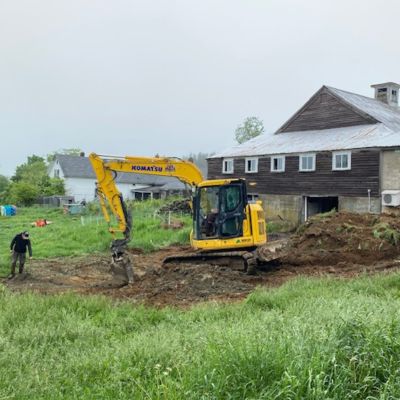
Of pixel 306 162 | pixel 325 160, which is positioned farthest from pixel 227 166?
pixel 325 160

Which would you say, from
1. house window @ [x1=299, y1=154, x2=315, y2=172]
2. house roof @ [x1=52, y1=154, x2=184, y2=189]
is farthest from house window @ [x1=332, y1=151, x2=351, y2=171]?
house roof @ [x1=52, y1=154, x2=184, y2=189]

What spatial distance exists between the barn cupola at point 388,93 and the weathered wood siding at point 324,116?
7280 mm

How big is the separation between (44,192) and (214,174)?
27071 mm

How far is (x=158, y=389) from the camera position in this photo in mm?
4012

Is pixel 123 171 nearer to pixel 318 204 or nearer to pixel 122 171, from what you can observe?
pixel 122 171

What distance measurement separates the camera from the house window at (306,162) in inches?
1073

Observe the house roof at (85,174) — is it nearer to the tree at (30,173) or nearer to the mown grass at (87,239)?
the tree at (30,173)

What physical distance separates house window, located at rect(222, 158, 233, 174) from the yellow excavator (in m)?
18.9

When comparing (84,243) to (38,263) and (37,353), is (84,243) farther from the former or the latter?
(37,353)

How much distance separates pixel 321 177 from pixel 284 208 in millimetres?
3297

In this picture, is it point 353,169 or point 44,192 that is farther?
point 44,192

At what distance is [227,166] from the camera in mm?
32531

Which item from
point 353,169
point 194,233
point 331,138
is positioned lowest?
point 194,233

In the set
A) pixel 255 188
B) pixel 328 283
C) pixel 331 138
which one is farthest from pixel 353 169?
pixel 328 283
